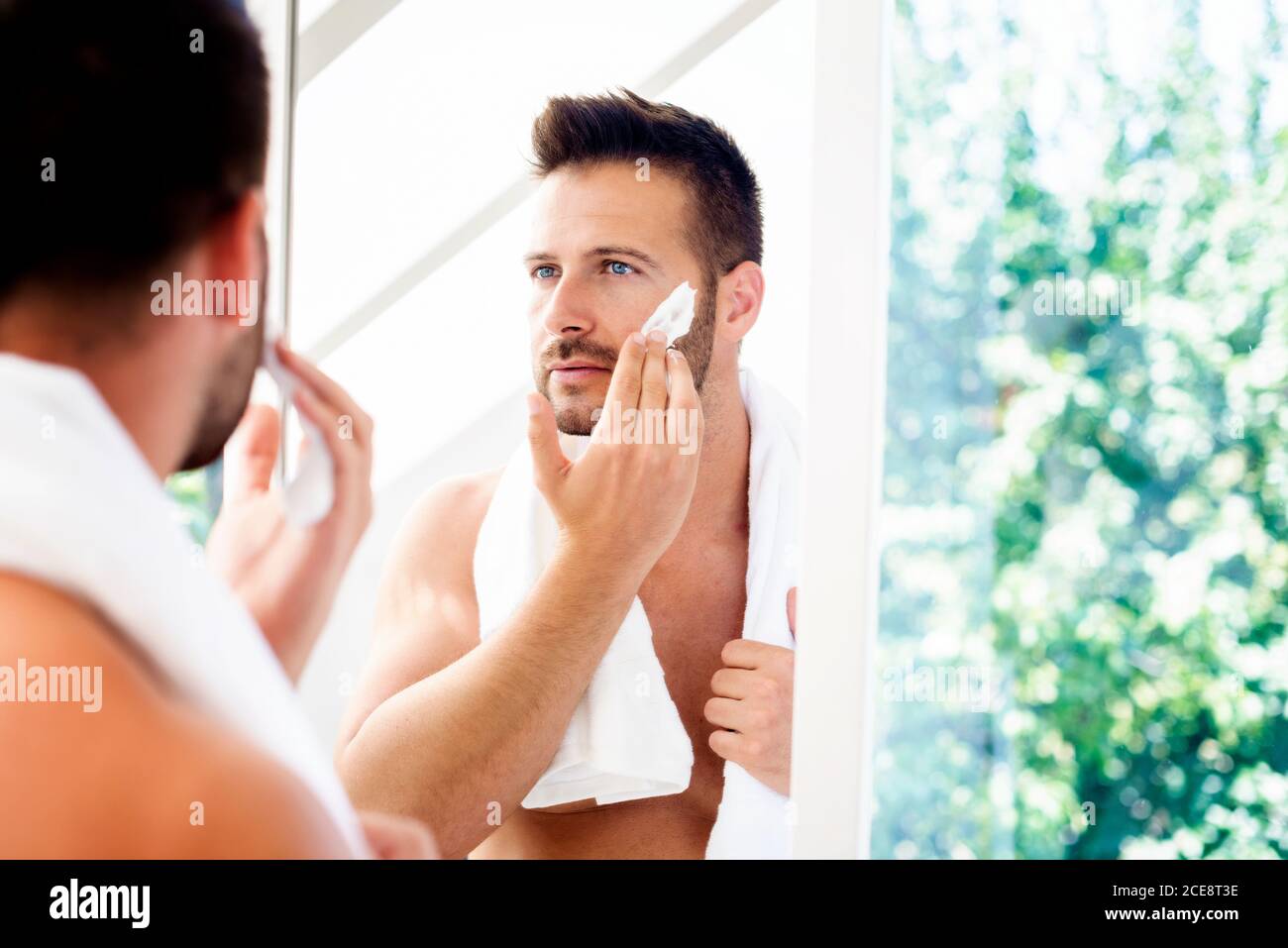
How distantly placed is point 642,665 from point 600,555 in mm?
119

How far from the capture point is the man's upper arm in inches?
42.2

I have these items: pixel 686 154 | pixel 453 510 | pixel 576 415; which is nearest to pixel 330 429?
pixel 453 510

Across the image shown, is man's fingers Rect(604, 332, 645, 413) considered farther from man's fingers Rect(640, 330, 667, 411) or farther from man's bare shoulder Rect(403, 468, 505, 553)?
man's bare shoulder Rect(403, 468, 505, 553)

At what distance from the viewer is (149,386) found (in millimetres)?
865

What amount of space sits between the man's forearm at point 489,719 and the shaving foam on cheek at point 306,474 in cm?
21

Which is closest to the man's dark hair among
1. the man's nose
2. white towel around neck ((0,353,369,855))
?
white towel around neck ((0,353,369,855))

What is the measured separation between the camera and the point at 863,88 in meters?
1.10

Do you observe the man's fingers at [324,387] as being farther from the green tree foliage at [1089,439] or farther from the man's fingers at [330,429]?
the green tree foliage at [1089,439]

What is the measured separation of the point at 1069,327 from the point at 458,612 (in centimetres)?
75

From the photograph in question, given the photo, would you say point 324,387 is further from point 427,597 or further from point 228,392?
point 427,597

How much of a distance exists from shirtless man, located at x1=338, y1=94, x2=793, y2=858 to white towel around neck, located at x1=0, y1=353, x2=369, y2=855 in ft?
1.05

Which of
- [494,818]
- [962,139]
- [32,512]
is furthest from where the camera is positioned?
[962,139]
